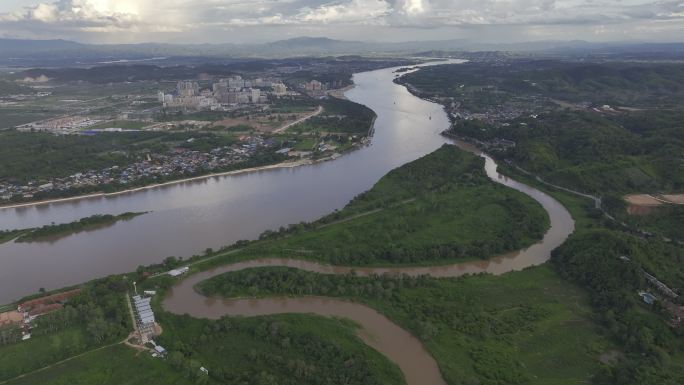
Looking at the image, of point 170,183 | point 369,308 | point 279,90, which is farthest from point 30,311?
point 279,90

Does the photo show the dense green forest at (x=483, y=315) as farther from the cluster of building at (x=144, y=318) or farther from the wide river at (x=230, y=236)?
the cluster of building at (x=144, y=318)

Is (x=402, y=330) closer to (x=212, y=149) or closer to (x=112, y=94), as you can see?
(x=212, y=149)

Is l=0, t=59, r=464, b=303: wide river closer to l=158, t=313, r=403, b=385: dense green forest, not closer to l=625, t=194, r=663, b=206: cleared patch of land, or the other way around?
l=158, t=313, r=403, b=385: dense green forest

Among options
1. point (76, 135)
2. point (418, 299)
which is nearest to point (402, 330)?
point (418, 299)

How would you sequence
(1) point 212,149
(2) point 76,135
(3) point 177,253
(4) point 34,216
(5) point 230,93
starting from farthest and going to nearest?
(5) point 230,93
(2) point 76,135
(1) point 212,149
(4) point 34,216
(3) point 177,253

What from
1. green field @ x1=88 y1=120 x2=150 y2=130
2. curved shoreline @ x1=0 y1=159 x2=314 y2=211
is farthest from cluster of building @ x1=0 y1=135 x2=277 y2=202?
green field @ x1=88 y1=120 x2=150 y2=130

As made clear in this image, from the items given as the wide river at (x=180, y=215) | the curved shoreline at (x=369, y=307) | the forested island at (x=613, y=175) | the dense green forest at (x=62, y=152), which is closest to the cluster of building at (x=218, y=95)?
the dense green forest at (x=62, y=152)

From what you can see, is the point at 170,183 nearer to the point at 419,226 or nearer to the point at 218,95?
the point at 419,226
